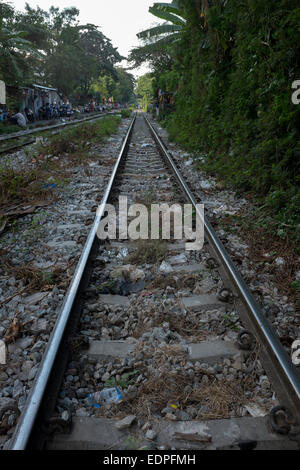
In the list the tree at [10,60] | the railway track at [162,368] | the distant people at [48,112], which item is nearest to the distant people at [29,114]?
the tree at [10,60]

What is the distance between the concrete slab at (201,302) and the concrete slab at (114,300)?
526 mm

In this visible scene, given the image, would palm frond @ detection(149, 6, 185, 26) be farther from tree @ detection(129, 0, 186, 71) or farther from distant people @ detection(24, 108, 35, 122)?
distant people @ detection(24, 108, 35, 122)

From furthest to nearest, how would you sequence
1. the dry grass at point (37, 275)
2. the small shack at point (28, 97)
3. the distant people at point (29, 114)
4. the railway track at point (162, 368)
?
1. the distant people at point (29, 114)
2. the small shack at point (28, 97)
3. the dry grass at point (37, 275)
4. the railway track at point (162, 368)

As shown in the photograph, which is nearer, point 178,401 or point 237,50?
point 178,401

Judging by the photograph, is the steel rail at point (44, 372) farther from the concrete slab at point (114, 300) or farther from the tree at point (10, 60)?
the tree at point (10, 60)

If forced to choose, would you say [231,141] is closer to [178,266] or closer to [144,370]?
[178,266]

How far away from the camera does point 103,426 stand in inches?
73.7

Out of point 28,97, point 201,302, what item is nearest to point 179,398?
point 201,302

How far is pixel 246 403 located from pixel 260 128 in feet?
16.5

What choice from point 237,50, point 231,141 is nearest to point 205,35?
point 237,50

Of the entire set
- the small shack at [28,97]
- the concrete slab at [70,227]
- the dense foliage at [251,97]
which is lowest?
the concrete slab at [70,227]

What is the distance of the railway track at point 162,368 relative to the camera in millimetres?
1806

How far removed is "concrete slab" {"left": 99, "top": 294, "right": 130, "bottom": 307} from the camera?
9.94ft

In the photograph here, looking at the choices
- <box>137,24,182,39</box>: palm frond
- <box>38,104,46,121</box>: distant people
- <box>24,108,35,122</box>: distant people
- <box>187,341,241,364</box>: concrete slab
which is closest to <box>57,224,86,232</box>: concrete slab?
<box>187,341,241,364</box>: concrete slab
